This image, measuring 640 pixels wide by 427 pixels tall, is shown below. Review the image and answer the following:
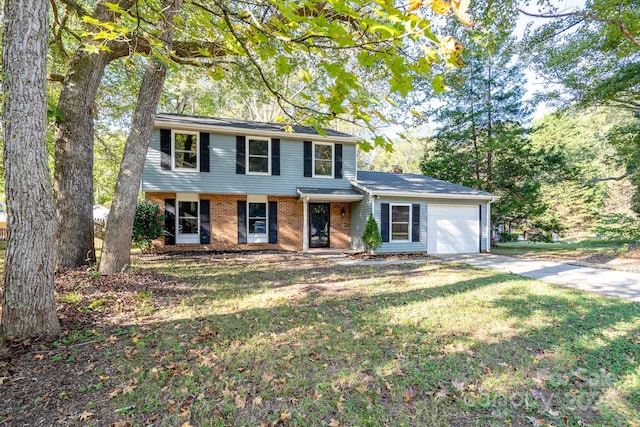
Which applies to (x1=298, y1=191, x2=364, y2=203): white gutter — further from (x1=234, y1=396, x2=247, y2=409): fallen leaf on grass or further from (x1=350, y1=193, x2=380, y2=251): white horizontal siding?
(x1=234, y1=396, x2=247, y2=409): fallen leaf on grass

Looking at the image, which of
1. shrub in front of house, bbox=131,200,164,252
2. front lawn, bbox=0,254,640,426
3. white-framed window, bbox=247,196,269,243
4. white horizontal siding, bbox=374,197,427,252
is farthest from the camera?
white-framed window, bbox=247,196,269,243

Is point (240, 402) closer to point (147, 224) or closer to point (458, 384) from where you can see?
point (458, 384)

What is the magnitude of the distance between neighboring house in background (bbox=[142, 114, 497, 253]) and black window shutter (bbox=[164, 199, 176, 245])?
1.3 inches

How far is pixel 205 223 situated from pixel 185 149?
2.78 metres

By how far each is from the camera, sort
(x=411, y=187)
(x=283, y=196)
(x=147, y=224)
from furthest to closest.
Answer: (x=411, y=187) < (x=283, y=196) < (x=147, y=224)

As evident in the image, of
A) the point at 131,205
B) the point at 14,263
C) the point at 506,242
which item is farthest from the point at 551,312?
the point at 506,242

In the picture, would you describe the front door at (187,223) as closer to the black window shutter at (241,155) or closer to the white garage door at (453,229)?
the black window shutter at (241,155)

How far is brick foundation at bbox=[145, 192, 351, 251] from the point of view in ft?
37.3

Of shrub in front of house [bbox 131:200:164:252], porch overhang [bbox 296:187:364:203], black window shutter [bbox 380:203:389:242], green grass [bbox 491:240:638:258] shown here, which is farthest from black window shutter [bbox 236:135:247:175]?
green grass [bbox 491:240:638:258]

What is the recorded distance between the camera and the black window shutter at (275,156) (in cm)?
1181

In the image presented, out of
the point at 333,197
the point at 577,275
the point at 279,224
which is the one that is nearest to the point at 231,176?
the point at 279,224

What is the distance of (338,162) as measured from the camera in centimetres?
1268

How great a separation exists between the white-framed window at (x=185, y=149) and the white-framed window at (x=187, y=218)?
111 centimetres

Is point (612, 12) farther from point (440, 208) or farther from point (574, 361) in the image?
point (574, 361)
